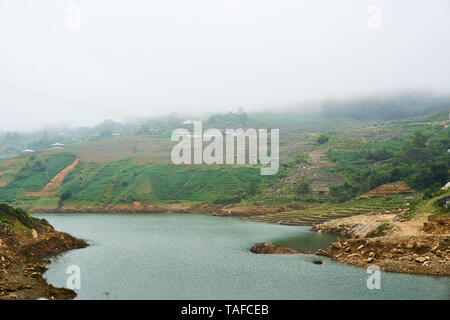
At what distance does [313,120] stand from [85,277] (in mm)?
153860

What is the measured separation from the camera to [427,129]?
119312mm

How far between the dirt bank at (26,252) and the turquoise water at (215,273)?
1230 mm

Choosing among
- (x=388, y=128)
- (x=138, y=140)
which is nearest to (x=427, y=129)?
(x=388, y=128)

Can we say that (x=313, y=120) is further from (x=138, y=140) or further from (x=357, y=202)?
(x=357, y=202)

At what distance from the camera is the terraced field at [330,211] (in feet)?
227
